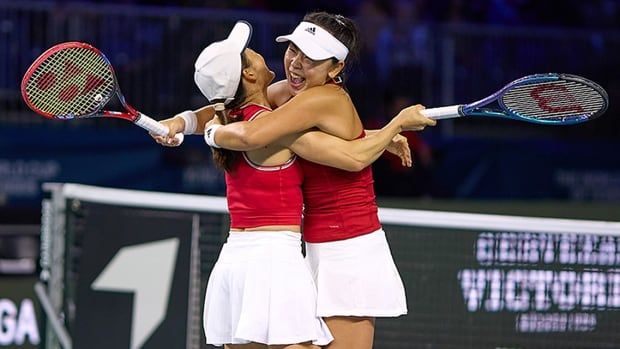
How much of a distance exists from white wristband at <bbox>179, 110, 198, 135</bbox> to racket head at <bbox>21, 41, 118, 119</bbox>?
12.7 inches

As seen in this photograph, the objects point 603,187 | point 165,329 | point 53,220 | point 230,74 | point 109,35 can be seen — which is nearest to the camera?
point 230,74

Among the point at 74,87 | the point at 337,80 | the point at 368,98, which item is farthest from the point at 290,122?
the point at 368,98

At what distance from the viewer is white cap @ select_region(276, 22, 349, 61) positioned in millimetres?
5438

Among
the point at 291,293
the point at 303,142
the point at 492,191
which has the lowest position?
the point at 492,191

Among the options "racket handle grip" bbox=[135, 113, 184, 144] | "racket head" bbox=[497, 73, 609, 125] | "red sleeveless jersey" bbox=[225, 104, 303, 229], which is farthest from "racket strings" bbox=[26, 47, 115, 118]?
"racket head" bbox=[497, 73, 609, 125]

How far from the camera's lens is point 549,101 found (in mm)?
5688

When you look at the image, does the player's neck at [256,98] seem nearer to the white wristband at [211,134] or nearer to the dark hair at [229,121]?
the dark hair at [229,121]

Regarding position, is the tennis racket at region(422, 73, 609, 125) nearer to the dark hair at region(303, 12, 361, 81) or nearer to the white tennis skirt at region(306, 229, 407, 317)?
the dark hair at region(303, 12, 361, 81)

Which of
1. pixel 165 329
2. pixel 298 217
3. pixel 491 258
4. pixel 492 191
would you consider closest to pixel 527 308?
pixel 491 258

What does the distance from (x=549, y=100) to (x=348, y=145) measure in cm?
91

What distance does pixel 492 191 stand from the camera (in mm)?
Result: 12750

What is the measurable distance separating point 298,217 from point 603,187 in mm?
8237

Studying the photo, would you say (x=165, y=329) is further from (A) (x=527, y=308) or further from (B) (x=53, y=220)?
(A) (x=527, y=308)

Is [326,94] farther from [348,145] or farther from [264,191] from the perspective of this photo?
[264,191]
